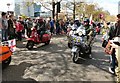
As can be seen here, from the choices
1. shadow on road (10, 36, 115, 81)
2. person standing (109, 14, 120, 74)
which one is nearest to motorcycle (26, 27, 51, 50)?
shadow on road (10, 36, 115, 81)

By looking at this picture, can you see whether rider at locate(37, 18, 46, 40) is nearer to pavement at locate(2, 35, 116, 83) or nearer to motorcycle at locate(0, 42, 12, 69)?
pavement at locate(2, 35, 116, 83)

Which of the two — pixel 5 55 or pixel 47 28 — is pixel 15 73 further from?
pixel 47 28

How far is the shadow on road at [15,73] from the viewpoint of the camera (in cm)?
648

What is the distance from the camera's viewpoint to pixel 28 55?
33.4 feet

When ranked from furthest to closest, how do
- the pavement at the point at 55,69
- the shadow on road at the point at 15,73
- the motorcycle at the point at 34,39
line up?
the motorcycle at the point at 34,39 → the pavement at the point at 55,69 → the shadow on road at the point at 15,73

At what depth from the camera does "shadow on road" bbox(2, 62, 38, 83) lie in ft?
21.2

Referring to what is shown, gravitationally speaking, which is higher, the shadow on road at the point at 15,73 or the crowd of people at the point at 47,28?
the crowd of people at the point at 47,28

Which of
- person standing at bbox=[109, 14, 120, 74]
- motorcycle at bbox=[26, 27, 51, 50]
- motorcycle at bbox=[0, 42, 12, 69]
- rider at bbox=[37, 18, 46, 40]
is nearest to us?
motorcycle at bbox=[0, 42, 12, 69]

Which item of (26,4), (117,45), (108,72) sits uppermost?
(26,4)

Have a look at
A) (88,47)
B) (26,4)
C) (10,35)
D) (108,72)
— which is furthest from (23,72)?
(26,4)

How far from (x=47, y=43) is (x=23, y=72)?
7058mm

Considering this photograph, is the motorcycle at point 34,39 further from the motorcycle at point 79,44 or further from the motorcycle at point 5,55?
the motorcycle at point 5,55

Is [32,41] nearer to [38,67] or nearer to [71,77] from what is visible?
[38,67]

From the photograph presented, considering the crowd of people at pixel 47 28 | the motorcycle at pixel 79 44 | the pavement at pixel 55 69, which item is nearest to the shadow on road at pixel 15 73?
the pavement at pixel 55 69
